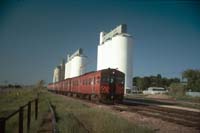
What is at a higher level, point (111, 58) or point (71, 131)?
point (111, 58)

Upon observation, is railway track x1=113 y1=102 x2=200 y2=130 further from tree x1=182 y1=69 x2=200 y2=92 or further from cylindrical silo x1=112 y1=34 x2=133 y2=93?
cylindrical silo x1=112 y1=34 x2=133 y2=93

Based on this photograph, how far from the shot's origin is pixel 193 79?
212 feet

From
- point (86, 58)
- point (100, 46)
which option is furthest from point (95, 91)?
point (86, 58)

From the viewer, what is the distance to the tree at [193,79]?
63.0 m

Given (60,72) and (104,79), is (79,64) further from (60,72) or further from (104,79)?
(104,79)

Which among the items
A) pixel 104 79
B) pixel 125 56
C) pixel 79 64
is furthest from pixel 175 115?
pixel 79 64

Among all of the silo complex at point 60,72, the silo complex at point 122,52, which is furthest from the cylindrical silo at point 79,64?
the silo complex at point 60,72

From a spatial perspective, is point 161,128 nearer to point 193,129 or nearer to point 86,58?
point 193,129

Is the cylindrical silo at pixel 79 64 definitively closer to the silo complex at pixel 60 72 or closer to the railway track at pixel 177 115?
the silo complex at pixel 60 72

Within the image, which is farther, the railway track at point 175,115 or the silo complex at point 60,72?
the silo complex at point 60,72

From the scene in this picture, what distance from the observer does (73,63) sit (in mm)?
108375

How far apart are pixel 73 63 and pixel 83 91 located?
253ft

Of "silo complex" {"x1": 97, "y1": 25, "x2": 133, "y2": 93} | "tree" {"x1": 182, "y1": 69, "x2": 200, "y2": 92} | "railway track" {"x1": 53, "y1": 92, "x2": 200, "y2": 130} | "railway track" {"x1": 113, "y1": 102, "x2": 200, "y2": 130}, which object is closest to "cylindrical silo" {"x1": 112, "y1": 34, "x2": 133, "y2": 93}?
"silo complex" {"x1": 97, "y1": 25, "x2": 133, "y2": 93}

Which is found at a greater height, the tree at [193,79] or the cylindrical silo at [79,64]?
the cylindrical silo at [79,64]
